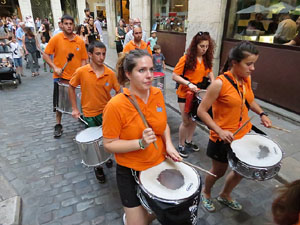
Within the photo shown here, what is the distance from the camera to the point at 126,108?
1831 mm

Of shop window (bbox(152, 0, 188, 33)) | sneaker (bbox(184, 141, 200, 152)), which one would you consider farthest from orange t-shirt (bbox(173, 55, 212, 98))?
shop window (bbox(152, 0, 188, 33))

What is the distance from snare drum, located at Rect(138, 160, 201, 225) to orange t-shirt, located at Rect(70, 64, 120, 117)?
1683 millimetres

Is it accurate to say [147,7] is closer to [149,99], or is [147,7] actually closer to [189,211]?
[149,99]

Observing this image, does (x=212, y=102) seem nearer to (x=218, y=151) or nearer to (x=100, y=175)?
(x=218, y=151)

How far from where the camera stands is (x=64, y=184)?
3.30 meters

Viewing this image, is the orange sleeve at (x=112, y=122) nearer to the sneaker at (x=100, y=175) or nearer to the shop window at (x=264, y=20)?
the sneaker at (x=100, y=175)

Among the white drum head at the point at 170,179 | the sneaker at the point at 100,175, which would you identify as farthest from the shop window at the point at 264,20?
the sneaker at the point at 100,175

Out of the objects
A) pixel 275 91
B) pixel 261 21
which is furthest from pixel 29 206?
pixel 261 21

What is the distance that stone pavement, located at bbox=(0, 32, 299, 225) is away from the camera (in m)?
2.73

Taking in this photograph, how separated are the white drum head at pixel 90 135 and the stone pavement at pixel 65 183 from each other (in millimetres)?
803

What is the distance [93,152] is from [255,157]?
1921 mm

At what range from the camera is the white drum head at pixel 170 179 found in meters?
1.69

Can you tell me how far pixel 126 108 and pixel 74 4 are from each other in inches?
1165

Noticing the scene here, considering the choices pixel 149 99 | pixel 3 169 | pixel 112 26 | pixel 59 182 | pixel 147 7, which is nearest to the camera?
pixel 149 99
